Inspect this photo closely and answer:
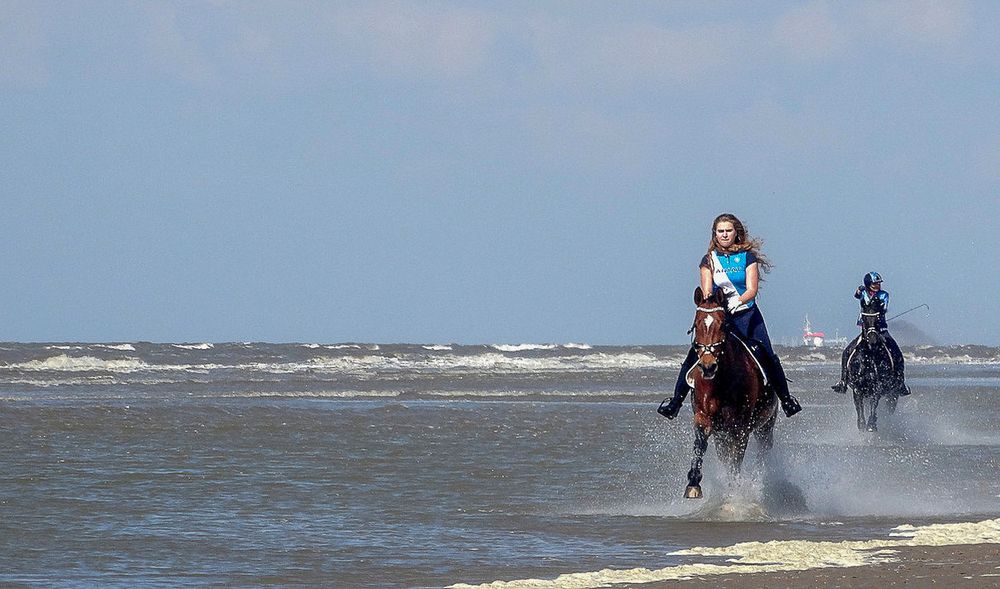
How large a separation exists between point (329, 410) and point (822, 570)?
702 inches

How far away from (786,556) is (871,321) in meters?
12.1

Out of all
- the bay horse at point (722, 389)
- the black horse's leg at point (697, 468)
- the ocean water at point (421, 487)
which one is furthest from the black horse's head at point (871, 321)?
the black horse's leg at point (697, 468)

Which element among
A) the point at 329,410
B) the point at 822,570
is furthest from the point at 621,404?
the point at 822,570

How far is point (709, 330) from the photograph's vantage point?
10820mm

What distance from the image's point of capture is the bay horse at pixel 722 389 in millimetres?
10820

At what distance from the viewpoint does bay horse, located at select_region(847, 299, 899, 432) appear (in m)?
20.6

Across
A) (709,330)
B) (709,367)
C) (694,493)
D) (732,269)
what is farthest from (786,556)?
(732,269)

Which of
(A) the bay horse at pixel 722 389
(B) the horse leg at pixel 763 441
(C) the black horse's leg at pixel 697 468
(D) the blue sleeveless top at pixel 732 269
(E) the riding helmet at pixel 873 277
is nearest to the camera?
(A) the bay horse at pixel 722 389

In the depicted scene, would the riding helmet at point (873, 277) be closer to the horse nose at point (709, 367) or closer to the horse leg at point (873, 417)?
the horse leg at point (873, 417)

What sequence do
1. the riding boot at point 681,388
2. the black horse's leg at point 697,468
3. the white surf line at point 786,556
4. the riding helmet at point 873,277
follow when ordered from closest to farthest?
the white surf line at point 786,556, the riding boot at point 681,388, the black horse's leg at point 697,468, the riding helmet at point 873,277

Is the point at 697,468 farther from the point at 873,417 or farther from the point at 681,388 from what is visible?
the point at 873,417

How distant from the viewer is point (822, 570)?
328 inches

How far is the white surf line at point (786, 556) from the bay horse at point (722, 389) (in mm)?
1560

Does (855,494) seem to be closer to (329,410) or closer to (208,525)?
(208,525)
